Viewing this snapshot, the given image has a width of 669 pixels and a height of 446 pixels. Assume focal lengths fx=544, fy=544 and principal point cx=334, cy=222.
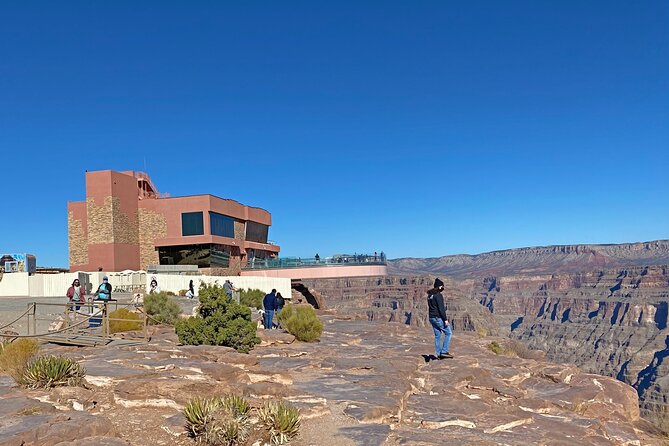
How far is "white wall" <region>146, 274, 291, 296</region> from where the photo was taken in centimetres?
3221

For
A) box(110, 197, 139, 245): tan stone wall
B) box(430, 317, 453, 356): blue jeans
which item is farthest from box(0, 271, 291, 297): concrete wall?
box(430, 317, 453, 356): blue jeans

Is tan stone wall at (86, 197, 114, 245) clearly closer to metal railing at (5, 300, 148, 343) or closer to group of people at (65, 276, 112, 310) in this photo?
metal railing at (5, 300, 148, 343)

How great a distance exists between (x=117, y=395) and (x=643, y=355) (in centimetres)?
16977

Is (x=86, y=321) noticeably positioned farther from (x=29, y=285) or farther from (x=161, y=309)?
(x=29, y=285)

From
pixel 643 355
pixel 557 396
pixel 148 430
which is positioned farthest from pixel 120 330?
pixel 643 355

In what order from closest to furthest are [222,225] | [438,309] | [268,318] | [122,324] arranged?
[438,309], [122,324], [268,318], [222,225]

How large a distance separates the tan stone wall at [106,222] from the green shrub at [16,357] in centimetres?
2873

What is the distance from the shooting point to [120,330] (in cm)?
1555

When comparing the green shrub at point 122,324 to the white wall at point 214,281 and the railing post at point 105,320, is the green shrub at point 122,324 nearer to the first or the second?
the railing post at point 105,320

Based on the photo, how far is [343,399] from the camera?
8.02m

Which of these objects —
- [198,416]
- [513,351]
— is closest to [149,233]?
[513,351]

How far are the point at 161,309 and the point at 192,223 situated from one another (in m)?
21.2

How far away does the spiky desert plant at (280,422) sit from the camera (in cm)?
607

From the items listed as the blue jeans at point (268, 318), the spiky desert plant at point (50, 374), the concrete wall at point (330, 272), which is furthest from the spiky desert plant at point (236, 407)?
the concrete wall at point (330, 272)
